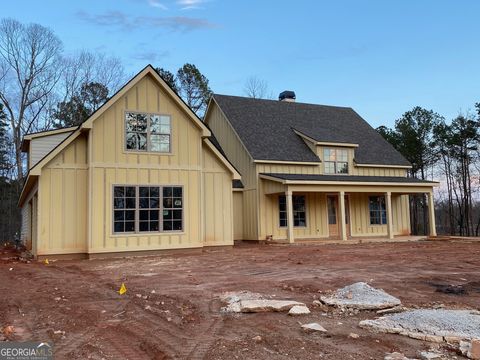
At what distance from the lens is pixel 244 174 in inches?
856

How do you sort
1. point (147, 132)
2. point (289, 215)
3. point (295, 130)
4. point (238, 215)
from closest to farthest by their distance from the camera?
1. point (147, 132)
2. point (289, 215)
3. point (238, 215)
4. point (295, 130)

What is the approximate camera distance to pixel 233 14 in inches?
654

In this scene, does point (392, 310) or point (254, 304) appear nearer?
point (392, 310)

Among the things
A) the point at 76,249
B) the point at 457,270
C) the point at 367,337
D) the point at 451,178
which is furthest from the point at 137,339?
the point at 451,178

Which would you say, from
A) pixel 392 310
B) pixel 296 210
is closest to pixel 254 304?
pixel 392 310

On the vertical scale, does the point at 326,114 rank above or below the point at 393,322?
above

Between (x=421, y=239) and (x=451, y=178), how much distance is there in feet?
71.7

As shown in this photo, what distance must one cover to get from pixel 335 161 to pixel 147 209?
11457 mm

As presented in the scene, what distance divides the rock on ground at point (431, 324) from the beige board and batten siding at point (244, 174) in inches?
578

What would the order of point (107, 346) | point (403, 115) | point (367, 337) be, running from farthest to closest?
point (403, 115)
point (367, 337)
point (107, 346)

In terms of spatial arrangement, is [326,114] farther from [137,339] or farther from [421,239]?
[137,339]

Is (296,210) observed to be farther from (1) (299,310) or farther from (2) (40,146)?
(1) (299,310)

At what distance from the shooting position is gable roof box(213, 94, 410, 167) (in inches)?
862

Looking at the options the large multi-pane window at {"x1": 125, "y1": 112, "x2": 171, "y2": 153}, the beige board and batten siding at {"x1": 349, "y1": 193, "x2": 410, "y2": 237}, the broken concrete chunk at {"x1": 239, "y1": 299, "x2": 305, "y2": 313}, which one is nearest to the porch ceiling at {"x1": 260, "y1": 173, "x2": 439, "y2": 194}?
the beige board and batten siding at {"x1": 349, "y1": 193, "x2": 410, "y2": 237}
